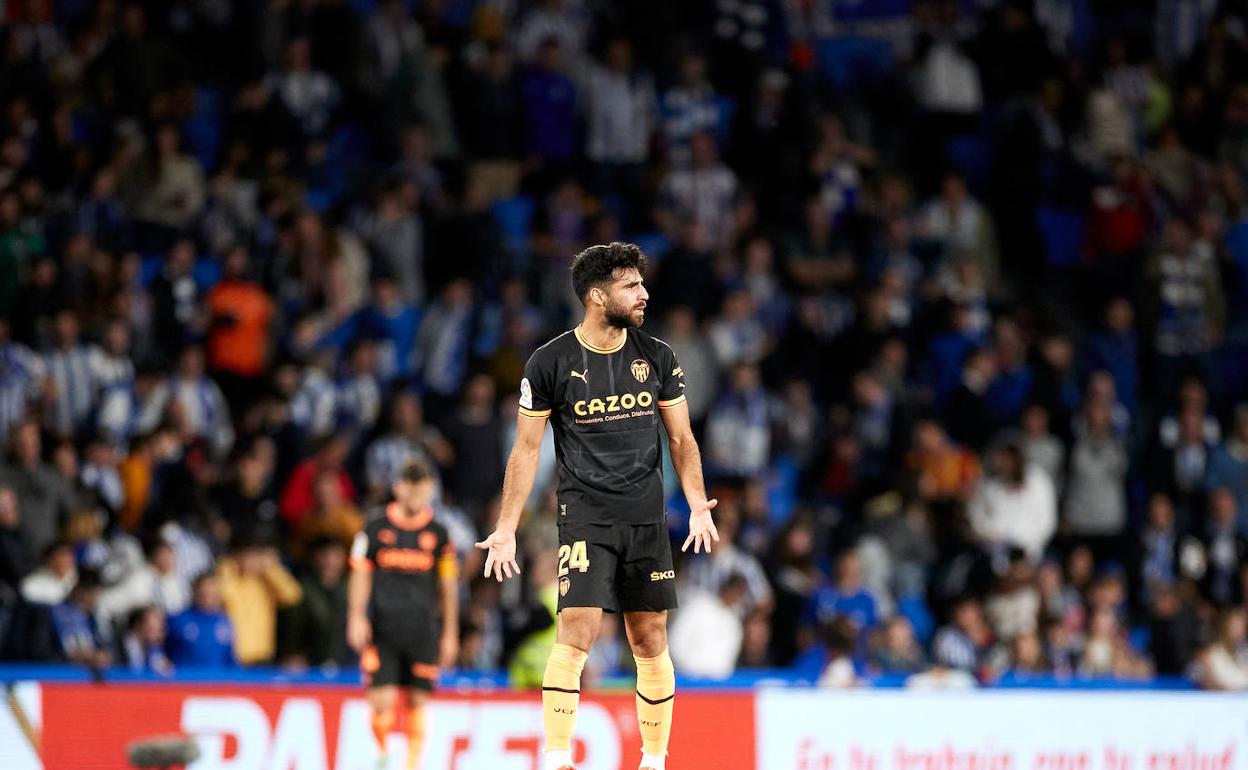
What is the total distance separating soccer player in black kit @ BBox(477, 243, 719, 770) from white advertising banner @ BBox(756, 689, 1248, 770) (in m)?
4.24

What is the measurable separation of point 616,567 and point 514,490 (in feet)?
2.13

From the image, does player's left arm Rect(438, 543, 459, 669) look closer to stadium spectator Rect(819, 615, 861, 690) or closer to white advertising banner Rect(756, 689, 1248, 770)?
white advertising banner Rect(756, 689, 1248, 770)

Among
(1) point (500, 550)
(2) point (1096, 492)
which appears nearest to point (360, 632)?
(1) point (500, 550)

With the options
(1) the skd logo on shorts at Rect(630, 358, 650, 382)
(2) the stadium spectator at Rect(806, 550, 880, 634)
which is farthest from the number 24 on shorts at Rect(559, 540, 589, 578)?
(2) the stadium spectator at Rect(806, 550, 880, 634)

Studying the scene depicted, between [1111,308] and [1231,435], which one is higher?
[1111,308]

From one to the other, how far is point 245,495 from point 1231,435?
10.6 m

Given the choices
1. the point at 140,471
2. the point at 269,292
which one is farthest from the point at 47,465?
the point at 269,292

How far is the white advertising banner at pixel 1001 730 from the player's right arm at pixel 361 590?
2.96 metres

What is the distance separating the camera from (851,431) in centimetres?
2017

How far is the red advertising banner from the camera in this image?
522 inches

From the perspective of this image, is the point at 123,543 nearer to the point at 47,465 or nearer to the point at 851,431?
the point at 47,465

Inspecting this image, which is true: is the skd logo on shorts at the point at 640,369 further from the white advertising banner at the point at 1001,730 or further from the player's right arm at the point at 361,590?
the player's right arm at the point at 361,590

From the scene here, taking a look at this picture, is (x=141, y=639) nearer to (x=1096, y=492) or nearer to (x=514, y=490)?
(x=514, y=490)

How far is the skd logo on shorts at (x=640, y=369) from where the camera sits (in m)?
9.86
